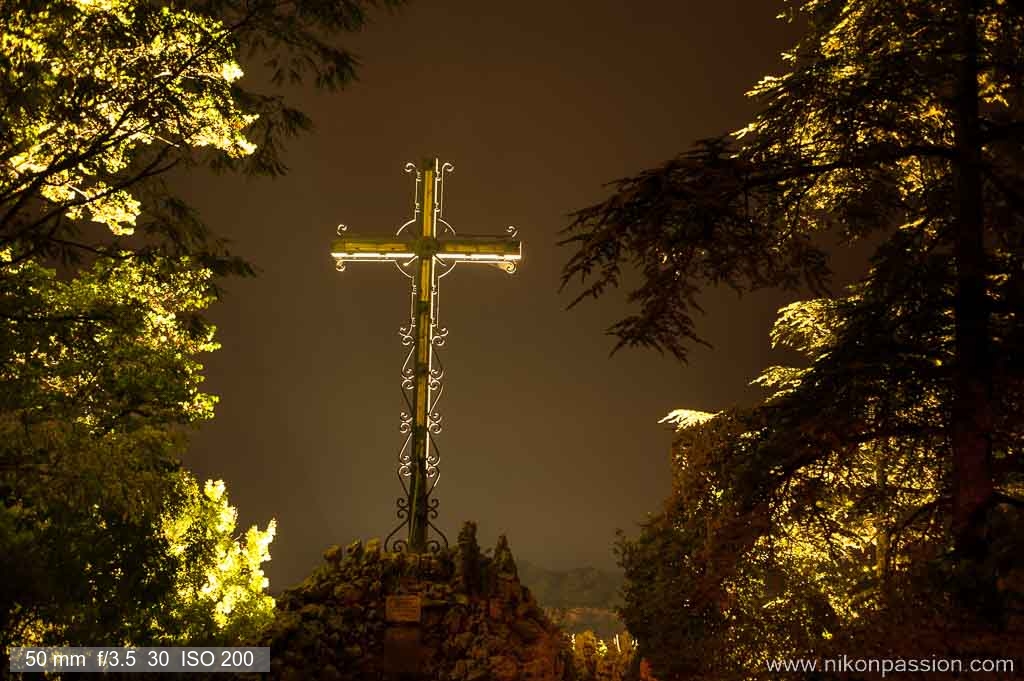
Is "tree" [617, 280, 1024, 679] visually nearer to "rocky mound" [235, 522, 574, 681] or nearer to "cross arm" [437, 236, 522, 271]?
"rocky mound" [235, 522, 574, 681]

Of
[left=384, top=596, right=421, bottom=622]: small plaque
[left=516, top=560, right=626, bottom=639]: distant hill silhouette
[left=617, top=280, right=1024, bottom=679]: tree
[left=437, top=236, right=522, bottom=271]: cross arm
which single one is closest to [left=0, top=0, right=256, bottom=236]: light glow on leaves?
[left=437, top=236, right=522, bottom=271]: cross arm

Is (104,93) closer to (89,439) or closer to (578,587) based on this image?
(89,439)

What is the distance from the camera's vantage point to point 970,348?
5.04 m

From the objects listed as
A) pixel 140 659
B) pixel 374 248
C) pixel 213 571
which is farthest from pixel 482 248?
pixel 213 571

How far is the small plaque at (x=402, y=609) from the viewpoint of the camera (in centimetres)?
744

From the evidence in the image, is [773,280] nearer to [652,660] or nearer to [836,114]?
[836,114]

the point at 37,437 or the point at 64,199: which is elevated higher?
the point at 64,199

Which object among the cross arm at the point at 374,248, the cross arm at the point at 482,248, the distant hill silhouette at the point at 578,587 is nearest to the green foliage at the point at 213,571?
the cross arm at the point at 374,248

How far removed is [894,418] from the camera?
5.45 m

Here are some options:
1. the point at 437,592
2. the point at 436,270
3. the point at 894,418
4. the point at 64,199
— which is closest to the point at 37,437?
the point at 64,199

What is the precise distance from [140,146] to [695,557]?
6131mm

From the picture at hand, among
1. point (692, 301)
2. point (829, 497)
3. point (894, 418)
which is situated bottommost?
point (829, 497)

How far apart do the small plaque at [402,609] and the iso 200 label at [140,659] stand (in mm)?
1118

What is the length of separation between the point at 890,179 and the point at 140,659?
7.34 metres
